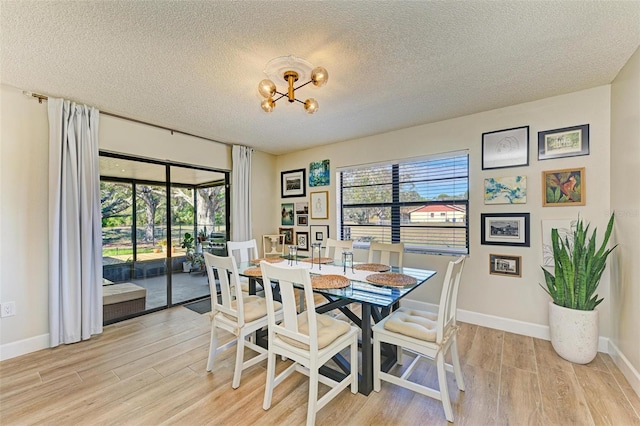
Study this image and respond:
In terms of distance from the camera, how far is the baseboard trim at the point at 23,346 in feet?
7.97

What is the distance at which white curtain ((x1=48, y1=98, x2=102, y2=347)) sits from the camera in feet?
8.64

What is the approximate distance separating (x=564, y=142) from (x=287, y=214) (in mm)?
3874

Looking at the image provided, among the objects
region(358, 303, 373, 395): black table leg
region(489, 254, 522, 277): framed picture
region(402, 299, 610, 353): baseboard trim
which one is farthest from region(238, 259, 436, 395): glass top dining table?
region(402, 299, 610, 353): baseboard trim

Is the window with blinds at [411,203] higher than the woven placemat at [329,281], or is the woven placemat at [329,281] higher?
the window with blinds at [411,203]

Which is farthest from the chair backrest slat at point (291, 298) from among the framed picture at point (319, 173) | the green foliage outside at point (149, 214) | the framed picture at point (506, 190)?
the framed picture at point (319, 173)

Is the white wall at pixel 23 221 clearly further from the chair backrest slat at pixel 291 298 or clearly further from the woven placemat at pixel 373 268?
the woven placemat at pixel 373 268

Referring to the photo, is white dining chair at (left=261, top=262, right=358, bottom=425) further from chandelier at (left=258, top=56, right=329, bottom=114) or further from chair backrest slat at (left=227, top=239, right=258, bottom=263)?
chair backrest slat at (left=227, top=239, right=258, bottom=263)

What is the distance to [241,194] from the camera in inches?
173

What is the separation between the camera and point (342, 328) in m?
1.88

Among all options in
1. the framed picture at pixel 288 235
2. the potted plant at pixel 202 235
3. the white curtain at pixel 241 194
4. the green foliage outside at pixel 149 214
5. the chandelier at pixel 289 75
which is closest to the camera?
the chandelier at pixel 289 75

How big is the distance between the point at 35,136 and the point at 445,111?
4288mm

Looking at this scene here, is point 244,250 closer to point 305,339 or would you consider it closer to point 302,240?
point 302,240

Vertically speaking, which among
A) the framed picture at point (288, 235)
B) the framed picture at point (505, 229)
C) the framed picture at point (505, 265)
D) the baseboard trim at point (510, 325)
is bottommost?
the baseboard trim at point (510, 325)

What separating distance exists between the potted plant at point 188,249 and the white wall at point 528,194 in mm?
3156
